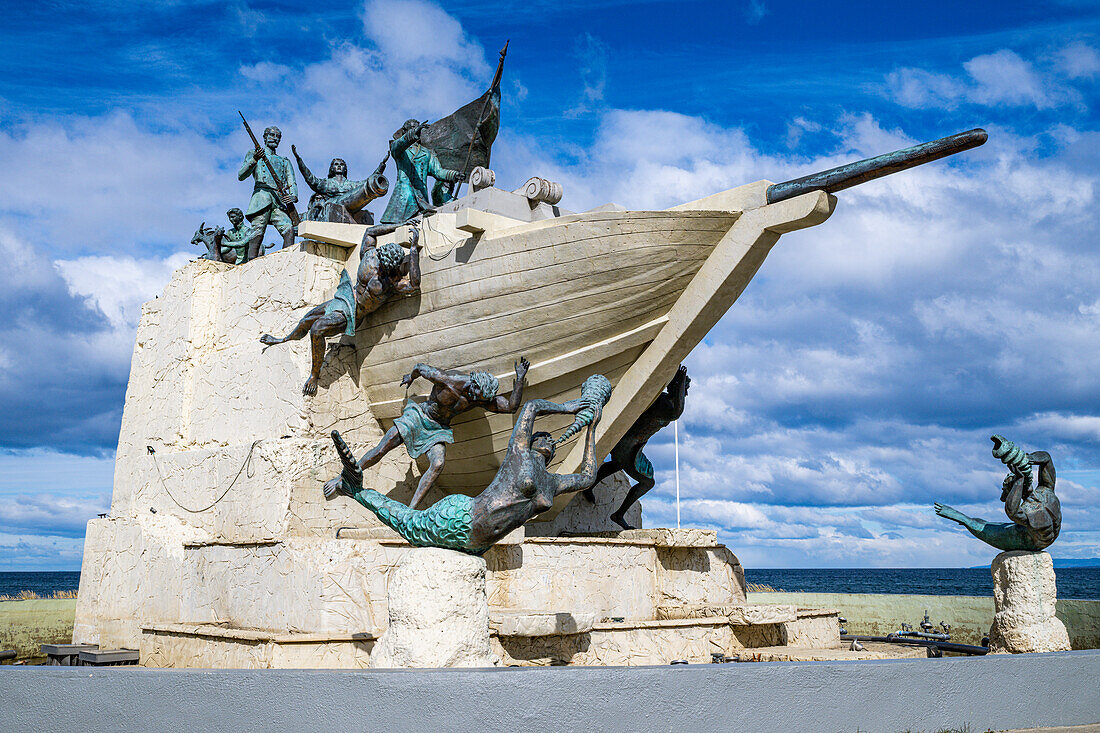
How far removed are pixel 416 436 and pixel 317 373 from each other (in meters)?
1.26

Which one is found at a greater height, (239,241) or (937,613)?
(239,241)

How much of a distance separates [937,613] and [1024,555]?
17.1 feet

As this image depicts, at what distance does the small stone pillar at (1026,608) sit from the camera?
7.39 metres

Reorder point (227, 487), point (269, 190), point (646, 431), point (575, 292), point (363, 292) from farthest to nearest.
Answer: point (269, 190) → point (646, 431) → point (227, 487) → point (363, 292) → point (575, 292)

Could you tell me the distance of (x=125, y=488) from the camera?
34.9ft

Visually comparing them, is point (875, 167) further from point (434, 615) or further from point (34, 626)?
point (34, 626)

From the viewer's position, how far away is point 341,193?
34.2ft

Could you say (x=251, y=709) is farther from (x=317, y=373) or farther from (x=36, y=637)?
(x=36, y=637)

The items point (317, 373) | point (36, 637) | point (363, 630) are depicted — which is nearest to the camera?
point (363, 630)

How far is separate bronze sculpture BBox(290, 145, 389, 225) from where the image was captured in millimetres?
9984

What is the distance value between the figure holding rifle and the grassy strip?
5.79m

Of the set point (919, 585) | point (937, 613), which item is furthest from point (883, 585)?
point (937, 613)

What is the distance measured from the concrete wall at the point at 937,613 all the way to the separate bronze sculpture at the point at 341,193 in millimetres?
6708

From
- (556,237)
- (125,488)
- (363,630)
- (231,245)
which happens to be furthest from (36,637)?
(556,237)
